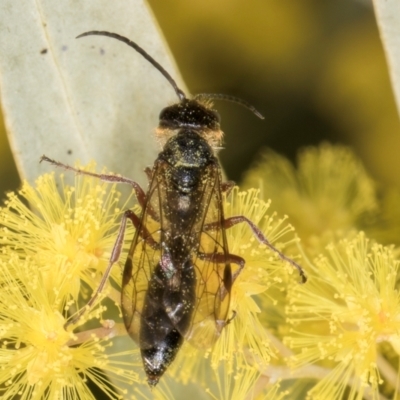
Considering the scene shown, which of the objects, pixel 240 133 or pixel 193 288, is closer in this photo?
pixel 193 288

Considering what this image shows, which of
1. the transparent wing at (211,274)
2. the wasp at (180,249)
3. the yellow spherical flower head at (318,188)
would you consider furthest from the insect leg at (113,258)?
the yellow spherical flower head at (318,188)

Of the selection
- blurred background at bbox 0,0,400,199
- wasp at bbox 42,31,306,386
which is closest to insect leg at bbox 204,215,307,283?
wasp at bbox 42,31,306,386

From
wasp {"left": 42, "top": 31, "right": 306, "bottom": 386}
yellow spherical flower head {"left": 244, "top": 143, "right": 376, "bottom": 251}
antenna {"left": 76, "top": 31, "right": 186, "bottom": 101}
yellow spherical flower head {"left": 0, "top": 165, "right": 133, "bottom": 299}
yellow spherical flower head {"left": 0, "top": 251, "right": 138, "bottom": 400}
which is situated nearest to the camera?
wasp {"left": 42, "top": 31, "right": 306, "bottom": 386}

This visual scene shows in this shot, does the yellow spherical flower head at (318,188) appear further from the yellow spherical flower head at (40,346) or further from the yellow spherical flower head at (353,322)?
the yellow spherical flower head at (40,346)

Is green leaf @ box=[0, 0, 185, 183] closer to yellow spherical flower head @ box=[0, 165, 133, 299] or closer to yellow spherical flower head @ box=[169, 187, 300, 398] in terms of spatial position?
yellow spherical flower head @ box=[0, 165, 133, 299]

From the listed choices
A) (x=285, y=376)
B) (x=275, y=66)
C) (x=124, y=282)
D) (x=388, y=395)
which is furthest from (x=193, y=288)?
(x=275, y=66)

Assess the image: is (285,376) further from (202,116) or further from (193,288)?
(202,116)
